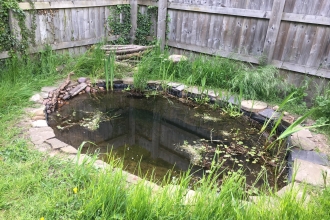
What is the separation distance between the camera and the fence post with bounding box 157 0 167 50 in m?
5.09

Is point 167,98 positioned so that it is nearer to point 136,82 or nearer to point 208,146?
point 136,82

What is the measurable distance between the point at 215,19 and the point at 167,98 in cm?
166

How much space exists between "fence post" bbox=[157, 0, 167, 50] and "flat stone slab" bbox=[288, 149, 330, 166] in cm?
335

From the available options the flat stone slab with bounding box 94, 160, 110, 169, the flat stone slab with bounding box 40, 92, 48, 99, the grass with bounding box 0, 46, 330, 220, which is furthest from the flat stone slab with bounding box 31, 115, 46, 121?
the flat stone slab with bounding box 94, 160, 110, 169

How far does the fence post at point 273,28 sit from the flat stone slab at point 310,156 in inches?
74.5

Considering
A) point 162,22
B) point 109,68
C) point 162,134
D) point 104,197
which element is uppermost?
point 162,22

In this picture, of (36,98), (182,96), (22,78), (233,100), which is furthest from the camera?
(182,96)

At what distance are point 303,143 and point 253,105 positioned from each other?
3.29 feet

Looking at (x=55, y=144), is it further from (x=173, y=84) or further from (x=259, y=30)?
(x=259, y=30)

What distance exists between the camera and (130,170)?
100 inches

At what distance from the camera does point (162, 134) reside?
3.28 m

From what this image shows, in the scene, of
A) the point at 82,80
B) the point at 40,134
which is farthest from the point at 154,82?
the point at 40,134

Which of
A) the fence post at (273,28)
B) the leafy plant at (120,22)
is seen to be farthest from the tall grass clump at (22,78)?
the fence post at (273,28)

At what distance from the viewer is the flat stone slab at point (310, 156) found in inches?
102
